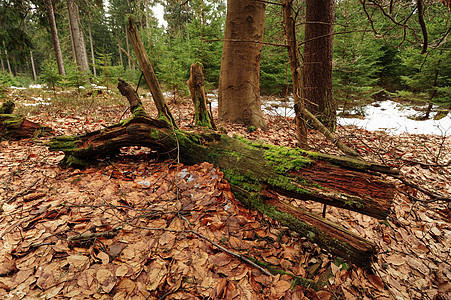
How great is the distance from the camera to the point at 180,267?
1.60m

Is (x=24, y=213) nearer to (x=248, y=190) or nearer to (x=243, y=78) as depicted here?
(x=248, y=190)

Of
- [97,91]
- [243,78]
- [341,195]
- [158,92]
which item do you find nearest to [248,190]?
[341,195]

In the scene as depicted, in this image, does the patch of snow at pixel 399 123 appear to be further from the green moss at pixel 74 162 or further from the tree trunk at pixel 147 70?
the green moss at pixel 74 162

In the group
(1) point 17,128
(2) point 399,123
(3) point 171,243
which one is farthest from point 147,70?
(2) point 399,123

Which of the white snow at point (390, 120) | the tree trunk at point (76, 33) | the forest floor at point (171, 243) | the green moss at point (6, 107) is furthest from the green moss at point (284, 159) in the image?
the tree trunk at point (76, 33)

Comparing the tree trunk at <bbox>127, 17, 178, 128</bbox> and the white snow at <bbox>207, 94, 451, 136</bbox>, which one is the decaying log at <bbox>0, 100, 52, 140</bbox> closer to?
the tree trunk at <bbox>127, 17, 178, 128</bbox>

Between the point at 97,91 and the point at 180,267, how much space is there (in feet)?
30.1

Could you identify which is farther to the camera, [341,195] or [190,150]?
[190,150]

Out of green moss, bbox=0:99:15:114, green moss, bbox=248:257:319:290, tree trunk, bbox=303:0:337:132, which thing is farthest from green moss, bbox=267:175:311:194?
green moss, bbox=0:99:15:114

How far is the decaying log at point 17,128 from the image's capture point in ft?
12.1

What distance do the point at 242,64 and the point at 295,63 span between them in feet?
7.88

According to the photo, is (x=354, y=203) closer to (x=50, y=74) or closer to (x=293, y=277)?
(x=293, y=277)

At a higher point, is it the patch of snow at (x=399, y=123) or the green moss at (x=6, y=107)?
the green moss at (x=6, y=107)

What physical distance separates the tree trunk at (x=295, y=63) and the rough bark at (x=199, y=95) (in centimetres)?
141
